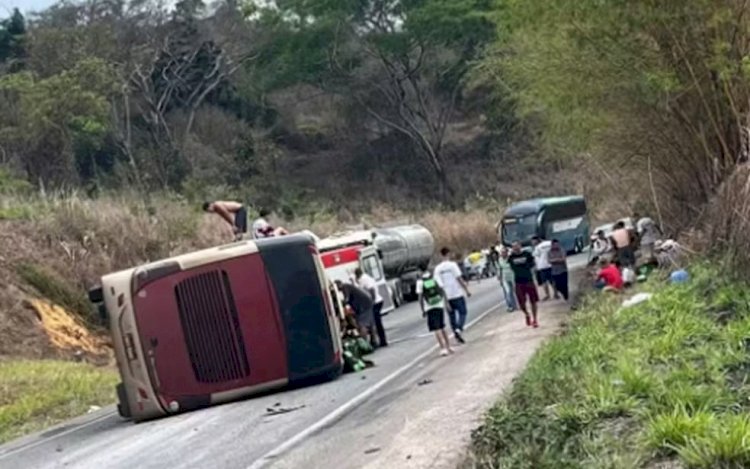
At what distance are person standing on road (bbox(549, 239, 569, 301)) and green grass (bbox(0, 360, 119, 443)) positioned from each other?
32.8ft

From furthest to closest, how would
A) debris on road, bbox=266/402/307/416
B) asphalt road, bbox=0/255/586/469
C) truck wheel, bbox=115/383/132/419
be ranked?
1. truck wheel, bbox=115/383/132/419
2. debris on road, bbox=266/402/307/416
3. asphalt road, bbox=0/255/586/469

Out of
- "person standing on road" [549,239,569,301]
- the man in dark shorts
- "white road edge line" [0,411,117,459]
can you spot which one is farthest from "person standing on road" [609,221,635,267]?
"white road edge line" [0,411,117,459]

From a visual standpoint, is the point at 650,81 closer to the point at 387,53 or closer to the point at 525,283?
the point at 525,283

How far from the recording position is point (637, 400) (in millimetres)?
10148

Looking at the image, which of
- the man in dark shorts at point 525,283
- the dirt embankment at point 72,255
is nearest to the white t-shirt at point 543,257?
the man in dark shorts at point 525,283

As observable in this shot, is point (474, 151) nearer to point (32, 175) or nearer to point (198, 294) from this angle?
point (32, 175)

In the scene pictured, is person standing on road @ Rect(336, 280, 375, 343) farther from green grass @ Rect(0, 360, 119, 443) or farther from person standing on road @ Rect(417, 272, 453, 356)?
green grass @ Rect(0, 360, 119, 443)

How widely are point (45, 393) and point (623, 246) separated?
14.1 meters

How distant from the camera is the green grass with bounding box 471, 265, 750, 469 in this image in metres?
8.40

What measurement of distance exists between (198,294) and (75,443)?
9.65 feet

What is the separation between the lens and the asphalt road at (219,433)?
13398 millimetres

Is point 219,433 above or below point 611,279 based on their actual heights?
above

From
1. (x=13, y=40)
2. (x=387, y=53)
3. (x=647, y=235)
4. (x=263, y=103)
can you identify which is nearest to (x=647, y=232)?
(x=647, y=235)

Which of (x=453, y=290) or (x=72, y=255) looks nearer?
(x=453, y=290)
